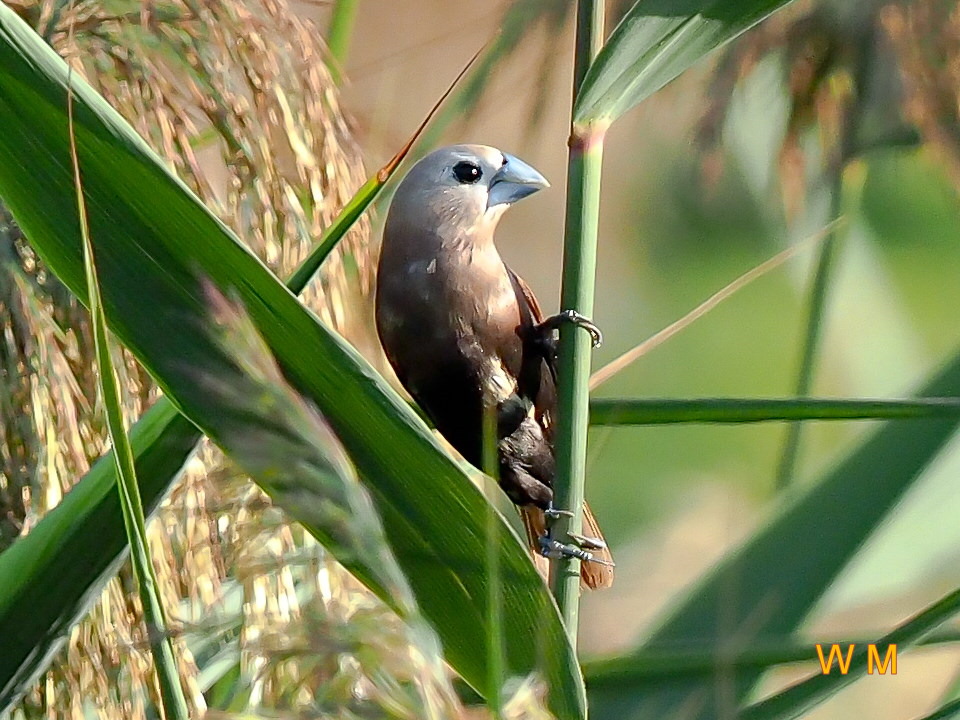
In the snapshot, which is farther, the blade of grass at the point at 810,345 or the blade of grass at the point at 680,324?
the blade of grass at the point at 810,345

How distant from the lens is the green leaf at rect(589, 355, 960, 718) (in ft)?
2.35

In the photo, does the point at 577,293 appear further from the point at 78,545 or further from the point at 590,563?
the point at 590,563

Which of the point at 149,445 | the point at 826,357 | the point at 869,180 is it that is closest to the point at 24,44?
the point at 149,445

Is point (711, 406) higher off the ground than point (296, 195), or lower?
lower

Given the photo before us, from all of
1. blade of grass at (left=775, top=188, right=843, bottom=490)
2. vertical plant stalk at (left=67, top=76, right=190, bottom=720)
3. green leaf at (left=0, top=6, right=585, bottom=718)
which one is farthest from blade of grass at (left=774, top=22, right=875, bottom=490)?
vertical plant stalk at (left=67, top=76, right=190, bottom=720)

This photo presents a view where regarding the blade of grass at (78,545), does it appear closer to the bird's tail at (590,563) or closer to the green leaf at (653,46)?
the green leaf at (653,46)

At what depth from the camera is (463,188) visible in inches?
39.6

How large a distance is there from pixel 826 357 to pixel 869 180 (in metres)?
0.32

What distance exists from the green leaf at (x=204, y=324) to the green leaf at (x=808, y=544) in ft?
0.88

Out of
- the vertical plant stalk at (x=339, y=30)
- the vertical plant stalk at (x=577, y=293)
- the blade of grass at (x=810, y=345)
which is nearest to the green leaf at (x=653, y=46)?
the vertical plant stalk at (x=577, y=293)

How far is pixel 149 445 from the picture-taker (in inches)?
19.5

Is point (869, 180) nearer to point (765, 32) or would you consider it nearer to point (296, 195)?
point (765, 32)

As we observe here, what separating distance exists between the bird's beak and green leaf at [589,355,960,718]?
1.23 feet

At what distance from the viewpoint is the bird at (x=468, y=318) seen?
0.97m
